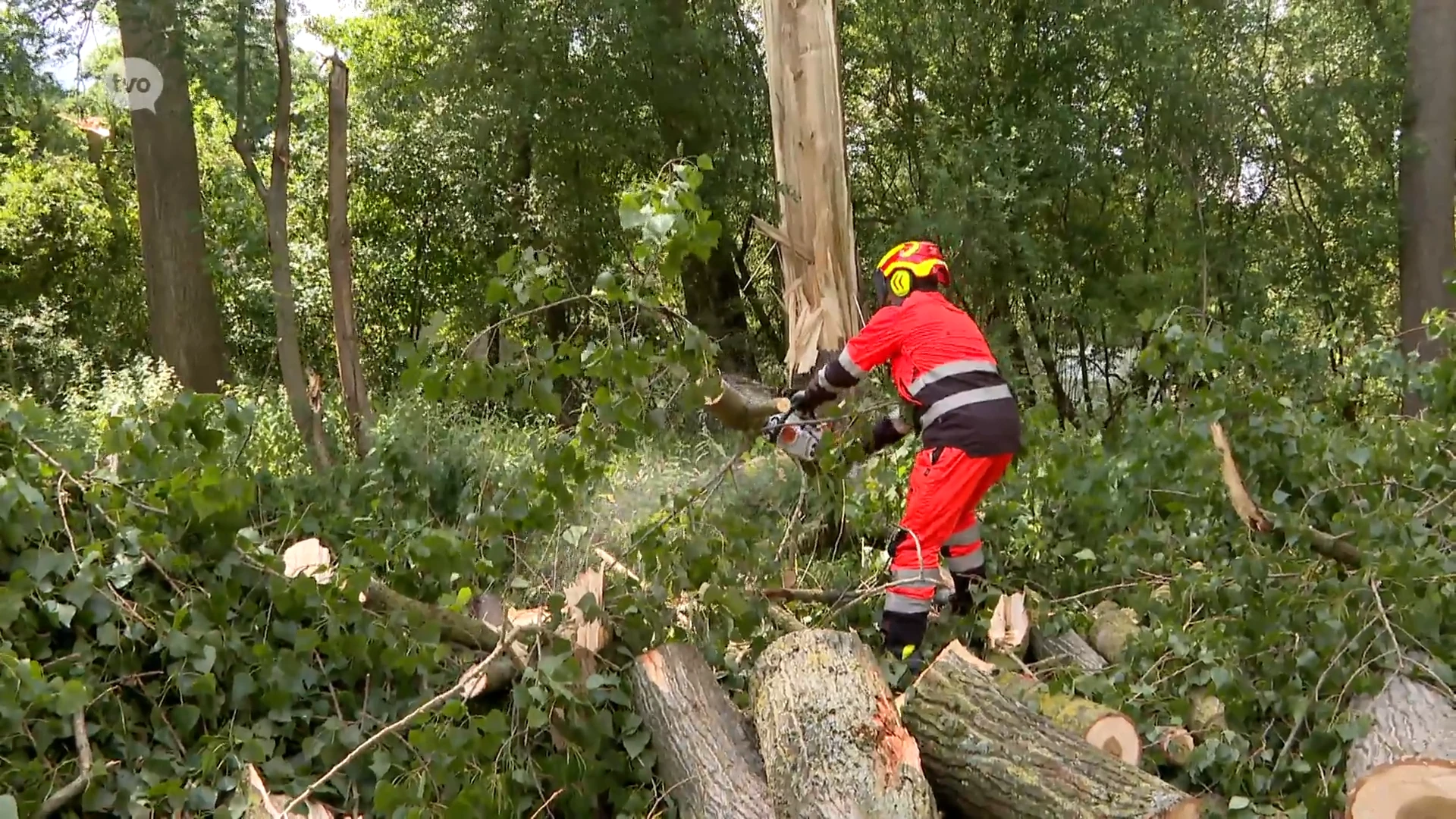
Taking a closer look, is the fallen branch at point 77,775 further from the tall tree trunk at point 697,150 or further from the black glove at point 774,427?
the tall tree trunk at point 697,150

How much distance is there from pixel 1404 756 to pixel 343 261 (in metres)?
4.80

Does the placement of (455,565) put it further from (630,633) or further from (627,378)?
(627,378)

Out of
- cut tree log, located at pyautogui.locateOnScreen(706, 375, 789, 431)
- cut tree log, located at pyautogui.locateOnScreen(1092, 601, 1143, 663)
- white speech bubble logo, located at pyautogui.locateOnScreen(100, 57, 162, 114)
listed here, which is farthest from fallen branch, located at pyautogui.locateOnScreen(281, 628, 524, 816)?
white speech bubble logo, located at pyautogui.locateOnScreen(100, 57, 162, 114)

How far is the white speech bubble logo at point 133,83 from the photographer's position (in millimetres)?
6359

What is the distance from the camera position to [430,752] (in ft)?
7.25

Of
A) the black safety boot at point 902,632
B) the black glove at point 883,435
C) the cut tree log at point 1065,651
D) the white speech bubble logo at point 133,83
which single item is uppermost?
the white speech bubble logo at point 133,83

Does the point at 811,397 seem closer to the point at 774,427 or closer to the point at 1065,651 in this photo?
the point at 774,427

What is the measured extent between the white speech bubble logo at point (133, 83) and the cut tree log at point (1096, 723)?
255 inches

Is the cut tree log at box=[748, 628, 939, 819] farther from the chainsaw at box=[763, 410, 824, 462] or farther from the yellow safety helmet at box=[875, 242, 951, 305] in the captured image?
the yellow safety helmet at box=[875, 242, 951, 305]

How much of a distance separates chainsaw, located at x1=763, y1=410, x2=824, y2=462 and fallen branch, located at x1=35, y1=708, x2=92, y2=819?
2.06m

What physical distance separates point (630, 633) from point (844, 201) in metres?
2.03

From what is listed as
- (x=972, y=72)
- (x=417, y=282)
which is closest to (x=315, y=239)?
(x=417, y=282)

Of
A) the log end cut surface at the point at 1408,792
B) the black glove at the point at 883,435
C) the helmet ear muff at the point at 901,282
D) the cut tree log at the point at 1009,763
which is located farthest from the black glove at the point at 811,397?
the log end cut surface at the point at 1408,792

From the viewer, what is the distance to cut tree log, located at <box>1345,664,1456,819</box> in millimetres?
1940
